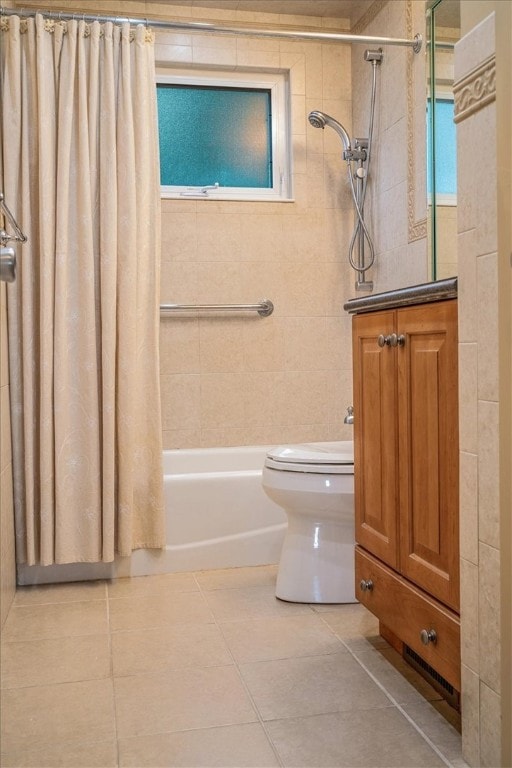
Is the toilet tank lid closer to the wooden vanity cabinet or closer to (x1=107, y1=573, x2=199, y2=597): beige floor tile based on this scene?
the wooden vanity cabinet

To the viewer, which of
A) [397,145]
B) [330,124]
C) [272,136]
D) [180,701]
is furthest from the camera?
[272,136]

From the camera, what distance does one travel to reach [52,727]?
1.70 m

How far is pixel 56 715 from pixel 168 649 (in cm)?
44

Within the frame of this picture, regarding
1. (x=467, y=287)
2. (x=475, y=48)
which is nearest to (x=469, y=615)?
(x=467, y=287)

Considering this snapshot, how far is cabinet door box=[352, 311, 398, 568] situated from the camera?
72.8 inches

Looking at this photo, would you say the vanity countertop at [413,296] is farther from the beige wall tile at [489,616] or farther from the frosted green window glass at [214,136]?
the frosted green window glass at [214,136]

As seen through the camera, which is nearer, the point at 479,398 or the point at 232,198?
the point at 479,398

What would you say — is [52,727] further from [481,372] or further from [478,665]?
[481,372]

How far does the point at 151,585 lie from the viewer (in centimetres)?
274

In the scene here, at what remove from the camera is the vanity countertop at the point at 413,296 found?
157 cm

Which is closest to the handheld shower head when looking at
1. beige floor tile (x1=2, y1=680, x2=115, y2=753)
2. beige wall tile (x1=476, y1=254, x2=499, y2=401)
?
beige wall tile (x1=476, y1=254, x2=499, y2=401)

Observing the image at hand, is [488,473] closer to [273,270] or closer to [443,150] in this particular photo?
[443,150]

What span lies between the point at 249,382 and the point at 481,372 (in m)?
2.11

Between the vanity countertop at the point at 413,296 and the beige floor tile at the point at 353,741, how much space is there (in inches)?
36.5
